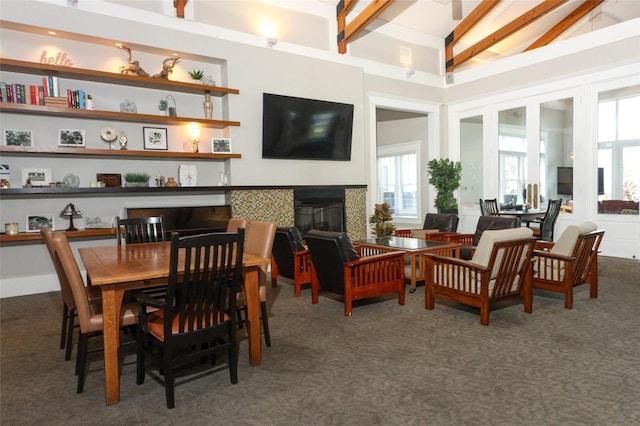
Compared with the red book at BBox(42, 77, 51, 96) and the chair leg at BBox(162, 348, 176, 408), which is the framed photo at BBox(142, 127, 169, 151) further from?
the chair leg at BBox(162, 348, 176, 408)

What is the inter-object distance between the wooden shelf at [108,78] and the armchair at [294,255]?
8.44 feet

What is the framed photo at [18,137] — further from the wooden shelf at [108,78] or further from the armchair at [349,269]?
the armchair at [349,269]

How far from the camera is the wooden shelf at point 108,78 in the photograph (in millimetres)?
4754

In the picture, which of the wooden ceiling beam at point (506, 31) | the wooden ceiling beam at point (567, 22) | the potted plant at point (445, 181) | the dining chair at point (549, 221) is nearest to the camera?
the dining chair at point (549, 221)

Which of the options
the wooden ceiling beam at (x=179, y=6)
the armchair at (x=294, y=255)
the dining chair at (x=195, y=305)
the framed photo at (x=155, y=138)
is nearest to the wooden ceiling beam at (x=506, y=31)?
the wooden ceiling beam at (x=179, y=6)

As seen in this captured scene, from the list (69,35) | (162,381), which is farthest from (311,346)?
(69,35)

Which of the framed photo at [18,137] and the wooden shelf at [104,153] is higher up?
the framed photo at [18,137]

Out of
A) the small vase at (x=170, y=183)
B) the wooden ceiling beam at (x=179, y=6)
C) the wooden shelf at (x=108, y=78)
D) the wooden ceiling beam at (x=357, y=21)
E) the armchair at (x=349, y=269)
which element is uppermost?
the wooden ceiling beam at (x=357, y=21)

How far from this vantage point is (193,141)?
241 inches

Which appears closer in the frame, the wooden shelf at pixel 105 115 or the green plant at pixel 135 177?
the wooden shelf at pixel 105 115

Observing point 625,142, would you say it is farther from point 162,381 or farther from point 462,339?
point 162,381

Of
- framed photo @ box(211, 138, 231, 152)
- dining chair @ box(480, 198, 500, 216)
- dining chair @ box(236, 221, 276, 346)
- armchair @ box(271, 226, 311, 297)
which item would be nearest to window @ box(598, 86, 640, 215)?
dining chair @ box(480, 198, 500, 216)

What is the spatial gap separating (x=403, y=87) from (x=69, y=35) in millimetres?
5926

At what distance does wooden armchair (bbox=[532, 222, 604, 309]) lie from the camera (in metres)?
4.01
